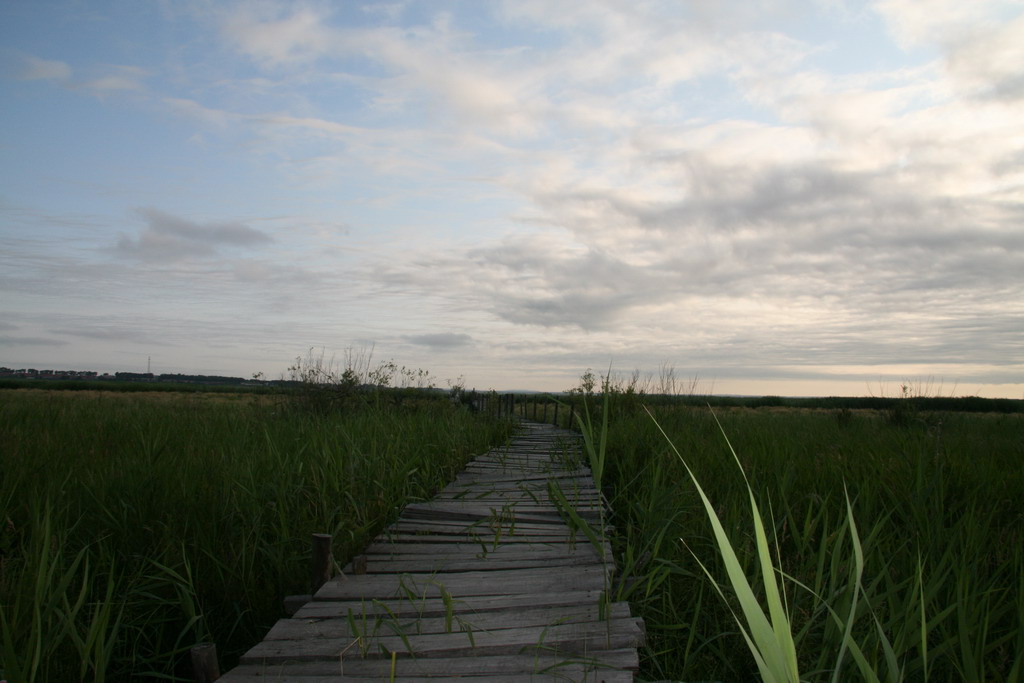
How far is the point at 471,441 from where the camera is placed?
812 cm

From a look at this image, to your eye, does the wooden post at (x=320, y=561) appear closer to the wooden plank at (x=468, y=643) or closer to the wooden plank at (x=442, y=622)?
the wooden plank at (x=442, y=622)

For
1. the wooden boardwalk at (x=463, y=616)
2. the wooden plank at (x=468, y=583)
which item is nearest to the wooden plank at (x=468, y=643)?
the wooden boardwalk at (x=463, y=616)

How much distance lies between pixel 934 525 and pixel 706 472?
1.54 meters

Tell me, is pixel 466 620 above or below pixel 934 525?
below

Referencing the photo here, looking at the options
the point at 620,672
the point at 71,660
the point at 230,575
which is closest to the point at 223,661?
the point at 230,575

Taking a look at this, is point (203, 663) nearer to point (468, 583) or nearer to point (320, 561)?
point (320, 561)

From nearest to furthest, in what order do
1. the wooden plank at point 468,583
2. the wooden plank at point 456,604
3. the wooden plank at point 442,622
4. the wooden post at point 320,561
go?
the wooden plank at point 442,622
the wooden plank at point 456,604
the wooden plank at point 468,583
the wooden post at point 320,561

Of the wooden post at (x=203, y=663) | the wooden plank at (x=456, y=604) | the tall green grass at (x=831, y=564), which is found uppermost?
the tall green grass at (x=831, y=564)

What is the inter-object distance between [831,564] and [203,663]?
8.94 ft

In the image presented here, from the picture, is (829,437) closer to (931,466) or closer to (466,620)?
(931,466)

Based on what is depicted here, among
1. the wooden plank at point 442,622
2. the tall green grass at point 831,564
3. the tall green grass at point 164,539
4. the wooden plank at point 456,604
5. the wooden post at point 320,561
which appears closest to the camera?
the tall green grass at point 831,564

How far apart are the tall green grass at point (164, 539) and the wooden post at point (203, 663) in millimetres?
275

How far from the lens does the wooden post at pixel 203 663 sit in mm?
2680

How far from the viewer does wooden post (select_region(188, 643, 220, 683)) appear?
8.79ft
